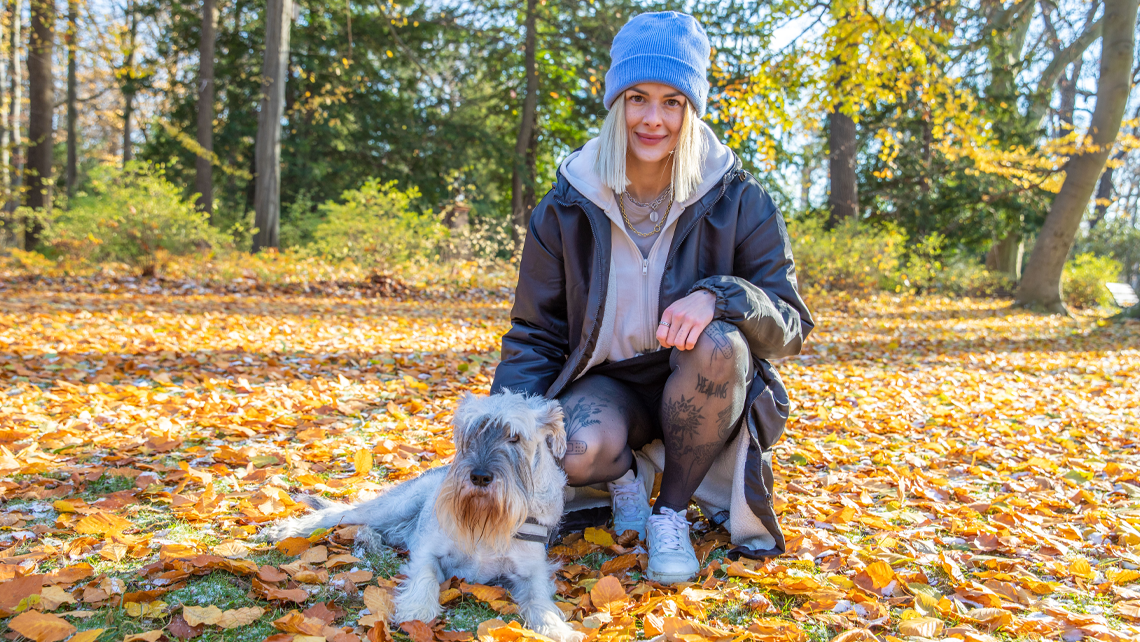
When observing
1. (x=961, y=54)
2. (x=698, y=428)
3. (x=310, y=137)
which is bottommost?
(x=698, y=428)

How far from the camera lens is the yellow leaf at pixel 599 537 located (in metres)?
2.76

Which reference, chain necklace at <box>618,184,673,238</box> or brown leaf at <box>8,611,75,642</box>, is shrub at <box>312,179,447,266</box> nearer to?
chain necklace at <box>618,184,673,238</box>

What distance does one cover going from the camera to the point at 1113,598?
7.72 ft

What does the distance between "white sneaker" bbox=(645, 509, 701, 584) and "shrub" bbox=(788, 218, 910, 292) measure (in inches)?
475

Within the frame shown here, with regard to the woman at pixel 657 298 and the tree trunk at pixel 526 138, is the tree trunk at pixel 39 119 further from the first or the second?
the woman at pixel 657 298

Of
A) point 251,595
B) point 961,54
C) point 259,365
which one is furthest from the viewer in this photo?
point 961,54

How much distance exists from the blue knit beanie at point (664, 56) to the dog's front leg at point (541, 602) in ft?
6.05

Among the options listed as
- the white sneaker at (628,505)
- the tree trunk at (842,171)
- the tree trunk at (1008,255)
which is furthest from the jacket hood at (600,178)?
the tree trunk at (1008,255)

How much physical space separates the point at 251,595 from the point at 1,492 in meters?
1.48

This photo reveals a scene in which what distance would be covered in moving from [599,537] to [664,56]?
1.94 meters

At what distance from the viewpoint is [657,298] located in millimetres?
2771

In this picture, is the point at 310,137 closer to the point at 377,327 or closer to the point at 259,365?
the point at 377,327

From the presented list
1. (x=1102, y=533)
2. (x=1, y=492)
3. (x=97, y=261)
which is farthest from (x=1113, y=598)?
(x=97, y=261)

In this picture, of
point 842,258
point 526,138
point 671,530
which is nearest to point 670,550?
point 671,530
